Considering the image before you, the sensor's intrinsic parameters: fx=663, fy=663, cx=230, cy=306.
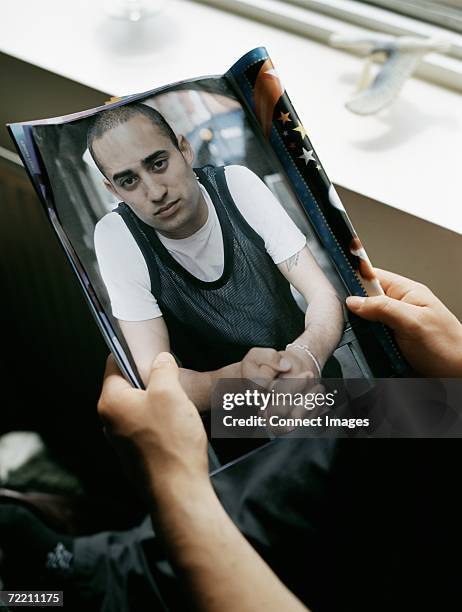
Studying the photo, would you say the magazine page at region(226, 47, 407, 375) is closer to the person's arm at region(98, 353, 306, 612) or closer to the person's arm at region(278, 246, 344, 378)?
the person's arm at region(278, 246, 344, 378)

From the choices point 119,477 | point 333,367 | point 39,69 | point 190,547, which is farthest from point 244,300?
point 119,477

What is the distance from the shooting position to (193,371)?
55cm

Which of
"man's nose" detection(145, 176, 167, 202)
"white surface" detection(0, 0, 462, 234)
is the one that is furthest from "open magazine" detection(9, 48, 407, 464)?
"white surface" detection(0, 0, 462, 234)

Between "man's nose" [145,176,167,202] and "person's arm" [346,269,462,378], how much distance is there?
7.4 inches

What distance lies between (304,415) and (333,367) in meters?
0.05

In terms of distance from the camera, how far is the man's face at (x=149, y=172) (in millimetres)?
554

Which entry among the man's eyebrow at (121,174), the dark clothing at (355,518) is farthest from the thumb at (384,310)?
the man's eyebrow at (121,174)

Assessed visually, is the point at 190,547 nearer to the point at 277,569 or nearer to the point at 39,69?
the point at 277,569

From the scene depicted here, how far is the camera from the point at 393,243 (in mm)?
715

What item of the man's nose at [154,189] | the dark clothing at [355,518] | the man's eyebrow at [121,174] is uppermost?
the man's eyebrow at [121,174]

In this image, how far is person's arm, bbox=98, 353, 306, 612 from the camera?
0.47 meters

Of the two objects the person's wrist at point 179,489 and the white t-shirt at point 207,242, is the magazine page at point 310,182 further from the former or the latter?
the person's wrist at point 179,489

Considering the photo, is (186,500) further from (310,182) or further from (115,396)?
(310,182)

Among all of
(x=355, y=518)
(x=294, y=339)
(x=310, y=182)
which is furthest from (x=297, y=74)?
(x=355, y=518)
